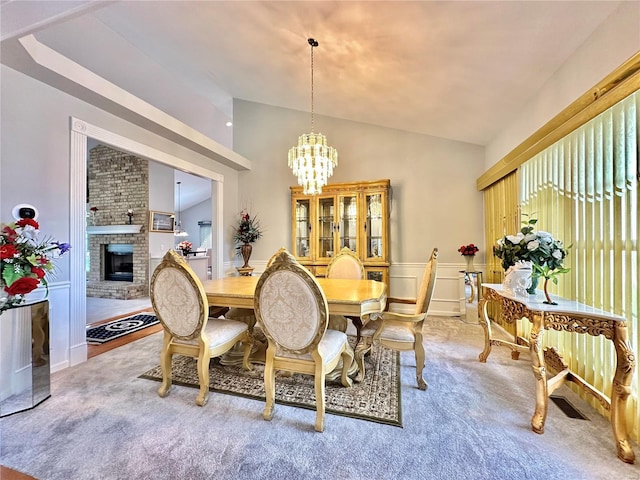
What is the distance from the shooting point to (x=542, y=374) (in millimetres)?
1613

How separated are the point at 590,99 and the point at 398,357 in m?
2.49

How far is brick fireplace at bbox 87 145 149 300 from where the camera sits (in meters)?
5.77

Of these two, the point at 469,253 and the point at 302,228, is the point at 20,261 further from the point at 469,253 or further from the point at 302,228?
the point at 469,253

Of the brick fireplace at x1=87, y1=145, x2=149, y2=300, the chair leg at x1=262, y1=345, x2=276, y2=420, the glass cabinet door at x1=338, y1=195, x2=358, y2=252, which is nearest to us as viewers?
the chair leg at x1=262, y1=345, x2=276, y2=420

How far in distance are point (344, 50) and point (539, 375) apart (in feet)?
10.4

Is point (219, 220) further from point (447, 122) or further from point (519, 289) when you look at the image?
point (519, 289)

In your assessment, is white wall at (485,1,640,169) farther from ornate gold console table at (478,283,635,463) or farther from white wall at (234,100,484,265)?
ornate gold console table at (478,283,635,463)

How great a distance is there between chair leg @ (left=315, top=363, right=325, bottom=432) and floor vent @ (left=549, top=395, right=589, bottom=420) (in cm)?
163

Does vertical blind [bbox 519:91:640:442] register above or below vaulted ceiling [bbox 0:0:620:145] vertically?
below

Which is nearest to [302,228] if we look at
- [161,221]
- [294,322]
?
[294,322]

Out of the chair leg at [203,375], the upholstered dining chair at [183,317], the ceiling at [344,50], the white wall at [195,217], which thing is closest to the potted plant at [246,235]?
the ceiling at [344,50]

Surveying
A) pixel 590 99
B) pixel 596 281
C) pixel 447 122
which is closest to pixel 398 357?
pixel 596 281

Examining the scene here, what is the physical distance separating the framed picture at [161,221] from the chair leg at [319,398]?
5.73m

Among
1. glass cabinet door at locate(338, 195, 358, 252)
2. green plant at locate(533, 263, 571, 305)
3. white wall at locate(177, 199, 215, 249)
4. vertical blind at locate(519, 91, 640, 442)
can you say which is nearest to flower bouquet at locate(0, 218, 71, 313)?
glass cabinet door at locate(338, 195, 358, 252)
